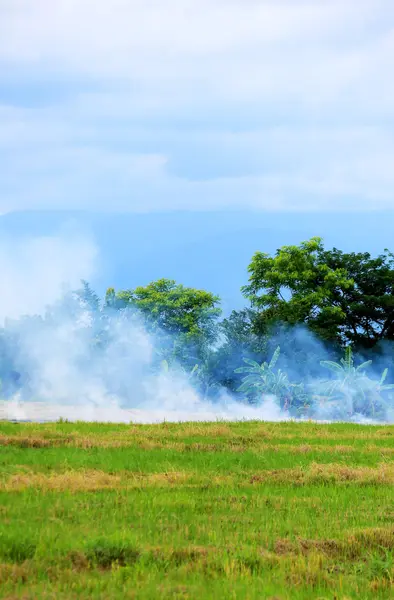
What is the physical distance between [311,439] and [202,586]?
43.3ft

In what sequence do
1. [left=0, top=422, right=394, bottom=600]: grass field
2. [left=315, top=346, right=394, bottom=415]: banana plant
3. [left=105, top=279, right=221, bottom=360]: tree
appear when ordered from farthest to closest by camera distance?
1. [left=105, top=279, right=221, bottom=360]: tree
2. [left=315, top=346, right=394, bottom=415]: banana plant
3. [left=0, top=422, right=394, bottom=600]: grass field

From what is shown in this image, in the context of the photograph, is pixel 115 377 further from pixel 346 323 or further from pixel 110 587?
pixel 110 587

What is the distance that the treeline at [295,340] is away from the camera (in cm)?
4441

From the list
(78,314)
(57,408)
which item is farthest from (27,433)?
(78,314)

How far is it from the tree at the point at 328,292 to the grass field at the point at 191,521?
31.4 metres

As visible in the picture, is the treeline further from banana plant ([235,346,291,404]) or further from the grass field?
the grass field

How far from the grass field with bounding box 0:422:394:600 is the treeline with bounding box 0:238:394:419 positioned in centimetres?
2818

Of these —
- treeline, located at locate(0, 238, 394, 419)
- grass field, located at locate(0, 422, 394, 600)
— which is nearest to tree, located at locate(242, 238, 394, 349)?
treeline, located at locate(0, 238, 394, 419)

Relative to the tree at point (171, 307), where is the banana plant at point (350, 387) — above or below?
below

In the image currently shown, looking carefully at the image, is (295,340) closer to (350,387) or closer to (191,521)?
(350,387)

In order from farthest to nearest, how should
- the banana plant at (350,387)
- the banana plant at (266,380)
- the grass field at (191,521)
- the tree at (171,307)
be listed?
the tree at (171,307) → the banana plant at (266,380) → the banana plant at (350,387) → the grass field at (191,521)

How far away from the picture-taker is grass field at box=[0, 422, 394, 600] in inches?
269

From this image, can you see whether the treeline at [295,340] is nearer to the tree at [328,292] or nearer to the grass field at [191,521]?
the tree at [328,292]

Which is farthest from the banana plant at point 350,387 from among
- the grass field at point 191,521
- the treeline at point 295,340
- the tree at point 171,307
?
the grass field at point 191,521
